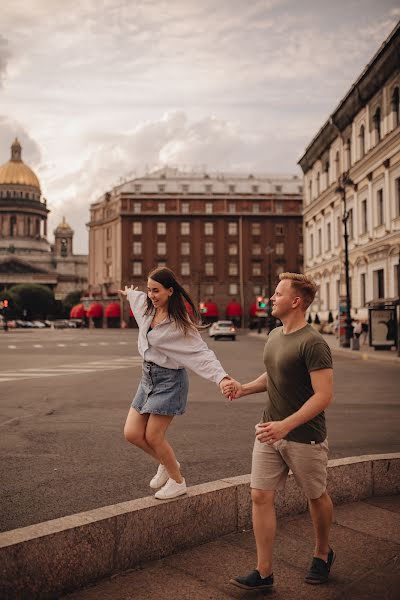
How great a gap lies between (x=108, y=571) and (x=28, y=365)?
61.0 feet

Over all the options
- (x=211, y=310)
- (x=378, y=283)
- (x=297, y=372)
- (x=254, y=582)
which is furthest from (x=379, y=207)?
(x=211, y=310)

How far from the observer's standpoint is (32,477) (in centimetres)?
660

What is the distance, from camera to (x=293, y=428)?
382 centimetres

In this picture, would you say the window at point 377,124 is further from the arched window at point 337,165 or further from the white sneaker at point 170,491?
the white sneaker at point 170,491

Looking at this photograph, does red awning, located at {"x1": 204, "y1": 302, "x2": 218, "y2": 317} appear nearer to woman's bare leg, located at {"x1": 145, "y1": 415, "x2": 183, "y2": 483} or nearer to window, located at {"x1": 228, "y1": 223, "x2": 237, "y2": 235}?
window, located at {"x1": 228, "y1": 223, "x2": 237, "y2": 235}

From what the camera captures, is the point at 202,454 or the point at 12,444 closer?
the point at 202,454

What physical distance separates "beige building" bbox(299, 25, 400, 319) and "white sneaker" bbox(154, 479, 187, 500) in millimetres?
27428

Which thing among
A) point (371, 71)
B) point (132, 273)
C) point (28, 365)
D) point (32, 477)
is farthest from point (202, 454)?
point (132, 273)

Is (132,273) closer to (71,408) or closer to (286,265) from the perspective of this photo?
(286,265)

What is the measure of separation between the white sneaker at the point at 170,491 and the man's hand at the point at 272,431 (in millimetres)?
1060

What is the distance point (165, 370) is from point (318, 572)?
65.5 inches

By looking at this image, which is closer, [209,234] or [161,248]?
[161,248]

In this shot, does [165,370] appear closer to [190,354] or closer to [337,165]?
[190,354]

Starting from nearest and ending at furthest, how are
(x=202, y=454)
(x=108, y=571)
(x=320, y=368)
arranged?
(x=320, y=368) < (x=108, y=571) < (x=202, y=454)
